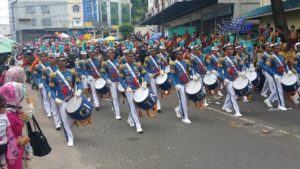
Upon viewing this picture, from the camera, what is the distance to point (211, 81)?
10.5m

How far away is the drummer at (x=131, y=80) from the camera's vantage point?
8.59 metres

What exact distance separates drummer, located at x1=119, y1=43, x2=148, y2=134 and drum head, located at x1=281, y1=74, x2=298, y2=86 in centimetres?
369

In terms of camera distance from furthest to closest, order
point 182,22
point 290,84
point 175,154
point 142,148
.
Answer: point 182,22
point 290,84
point 142,148
point 175,154

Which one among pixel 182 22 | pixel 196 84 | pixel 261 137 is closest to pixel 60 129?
pixel 196 84

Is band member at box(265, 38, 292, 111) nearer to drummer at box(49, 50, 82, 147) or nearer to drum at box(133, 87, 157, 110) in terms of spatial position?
drum at box(133, 87, 157, 110)

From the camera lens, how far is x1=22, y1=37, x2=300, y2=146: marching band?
805 centimetres

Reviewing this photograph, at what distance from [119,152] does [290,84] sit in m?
5.26

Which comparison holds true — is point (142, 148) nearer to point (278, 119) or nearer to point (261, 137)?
point (261, 137)

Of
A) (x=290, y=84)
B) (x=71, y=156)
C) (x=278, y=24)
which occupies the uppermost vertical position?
(x=278, y=24)

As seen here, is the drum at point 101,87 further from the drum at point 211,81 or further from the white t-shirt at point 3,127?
the white t-shirt at point 3,127

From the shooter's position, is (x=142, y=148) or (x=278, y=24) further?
(x=278, y=24)

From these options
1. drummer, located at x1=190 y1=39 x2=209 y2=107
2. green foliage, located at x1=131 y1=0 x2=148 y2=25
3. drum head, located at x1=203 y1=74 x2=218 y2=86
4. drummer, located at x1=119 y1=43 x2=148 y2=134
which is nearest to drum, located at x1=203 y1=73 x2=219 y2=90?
drum head, located at x1=203 y1=74 x2=218 y2=86

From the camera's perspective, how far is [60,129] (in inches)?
360

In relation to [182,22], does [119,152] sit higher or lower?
lower
